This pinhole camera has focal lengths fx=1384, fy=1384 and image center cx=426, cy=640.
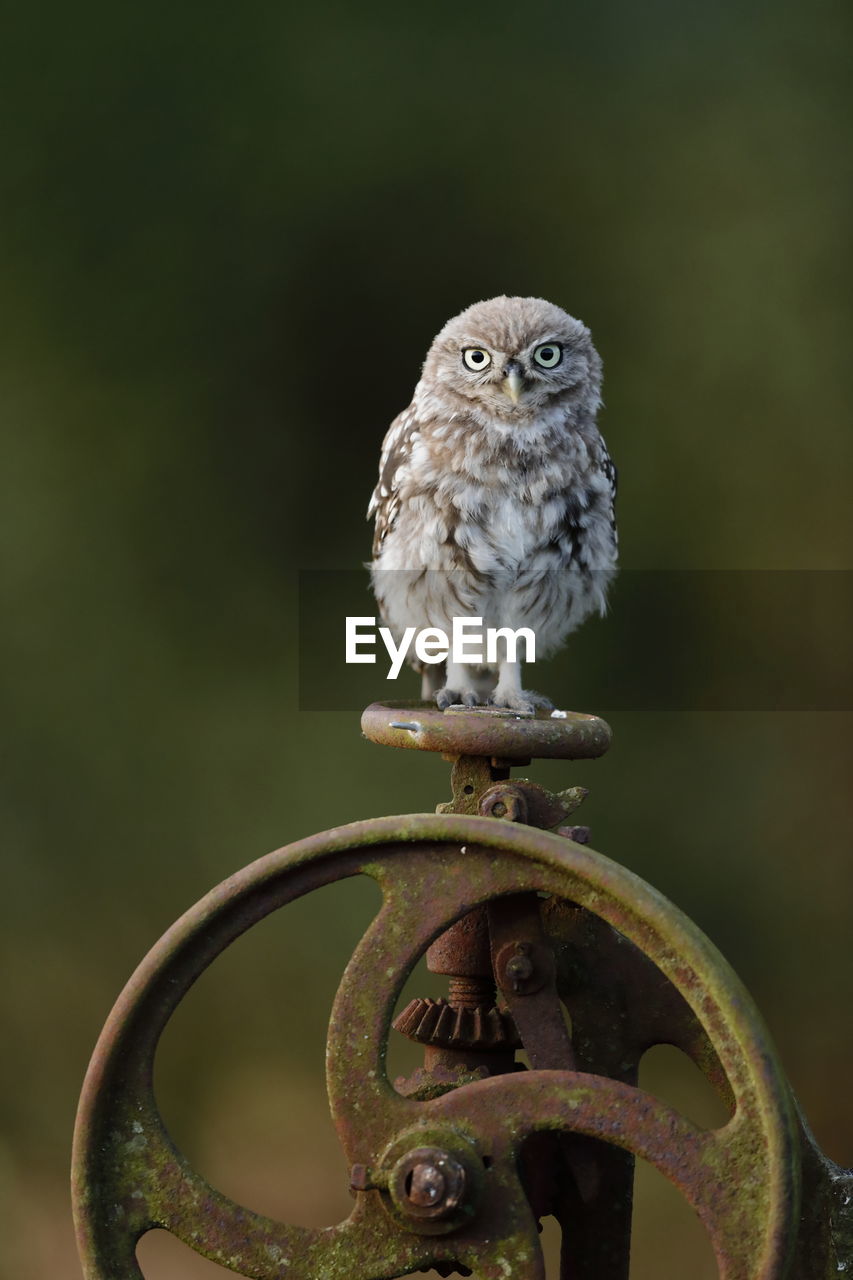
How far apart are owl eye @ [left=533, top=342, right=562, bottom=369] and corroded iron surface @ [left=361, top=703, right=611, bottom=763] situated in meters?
0.60

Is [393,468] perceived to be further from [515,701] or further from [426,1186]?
[426,1186]

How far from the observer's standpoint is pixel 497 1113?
1081 mm

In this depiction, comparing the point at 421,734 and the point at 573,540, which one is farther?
the point at 573,540

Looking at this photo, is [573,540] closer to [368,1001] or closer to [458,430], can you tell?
[458,430]

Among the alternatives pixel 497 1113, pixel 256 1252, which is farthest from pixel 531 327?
pixel 256 1252

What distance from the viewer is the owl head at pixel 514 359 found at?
173 cm

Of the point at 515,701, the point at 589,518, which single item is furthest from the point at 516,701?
the point at 589,518

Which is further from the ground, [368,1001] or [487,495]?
[487,495]

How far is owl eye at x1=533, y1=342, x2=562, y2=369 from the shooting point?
1.75 metres

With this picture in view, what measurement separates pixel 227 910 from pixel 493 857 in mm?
220

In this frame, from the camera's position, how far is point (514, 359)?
174 cm

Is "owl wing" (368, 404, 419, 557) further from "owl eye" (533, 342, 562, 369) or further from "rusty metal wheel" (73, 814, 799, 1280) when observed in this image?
"rusty metal wheel" (73, 814, 799, 1280)

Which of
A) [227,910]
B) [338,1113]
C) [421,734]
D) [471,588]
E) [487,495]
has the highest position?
[487,495]

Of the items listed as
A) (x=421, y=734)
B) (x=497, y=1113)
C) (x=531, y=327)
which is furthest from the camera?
(x=531, y=327)
